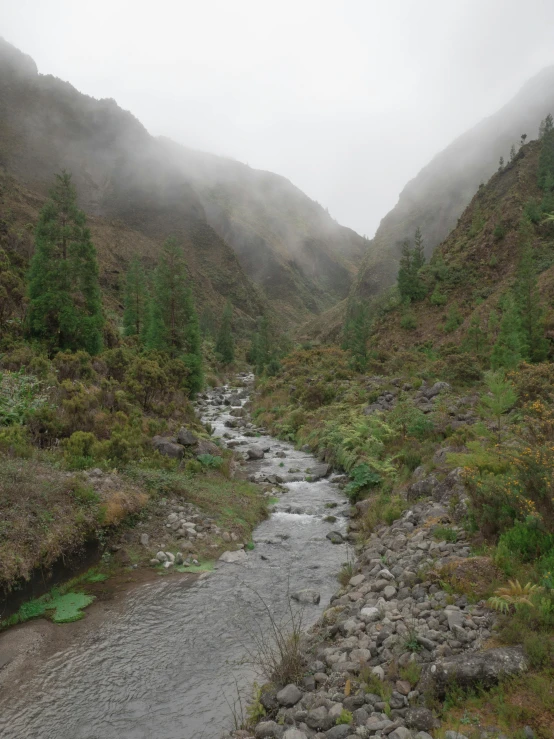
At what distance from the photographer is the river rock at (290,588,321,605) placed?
28.8ft

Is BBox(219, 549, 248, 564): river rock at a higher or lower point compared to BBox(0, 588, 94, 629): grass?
lower

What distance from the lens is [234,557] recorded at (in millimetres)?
10734

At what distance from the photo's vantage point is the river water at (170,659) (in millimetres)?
5797

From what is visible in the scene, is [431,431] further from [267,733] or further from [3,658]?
[3,658]

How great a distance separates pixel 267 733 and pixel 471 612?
2.91 m

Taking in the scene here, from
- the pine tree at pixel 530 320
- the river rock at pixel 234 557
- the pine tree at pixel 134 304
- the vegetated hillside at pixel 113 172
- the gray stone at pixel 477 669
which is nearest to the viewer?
the gray stone at pixel 477 669

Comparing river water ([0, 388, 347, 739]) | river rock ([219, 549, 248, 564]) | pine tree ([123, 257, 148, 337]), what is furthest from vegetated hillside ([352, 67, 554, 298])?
river water ([0, 388, 347, 739])

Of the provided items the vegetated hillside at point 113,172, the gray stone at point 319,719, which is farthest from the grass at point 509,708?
the vegetated hillside at point 113,172

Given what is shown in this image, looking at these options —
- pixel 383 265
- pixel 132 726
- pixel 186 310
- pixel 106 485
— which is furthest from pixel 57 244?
pixel 383 265

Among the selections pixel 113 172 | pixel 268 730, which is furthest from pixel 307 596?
pixel 113 172

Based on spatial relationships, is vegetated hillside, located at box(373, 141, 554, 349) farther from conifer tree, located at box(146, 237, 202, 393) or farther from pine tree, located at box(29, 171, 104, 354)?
pine tree, located at box(29, 171, 104, 354)

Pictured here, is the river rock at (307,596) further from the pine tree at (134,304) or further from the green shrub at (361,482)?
the pine tree at (134,304)

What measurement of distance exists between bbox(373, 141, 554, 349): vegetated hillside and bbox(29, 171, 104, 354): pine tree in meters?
25.4

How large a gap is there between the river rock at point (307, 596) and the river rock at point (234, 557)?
6.48ft
